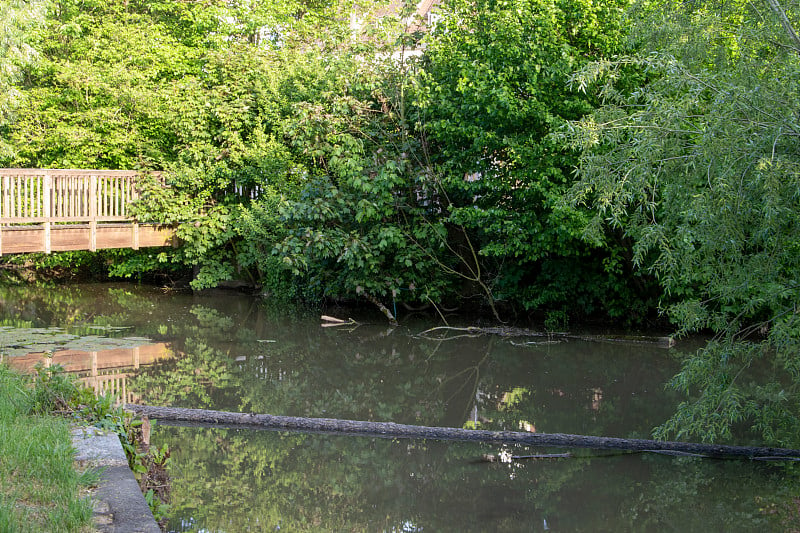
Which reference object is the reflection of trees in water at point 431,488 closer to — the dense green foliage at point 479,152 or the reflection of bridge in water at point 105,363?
the dense green foliage at point 479,152

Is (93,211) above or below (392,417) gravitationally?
above

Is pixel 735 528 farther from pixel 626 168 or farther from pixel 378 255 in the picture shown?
pixel 378 255

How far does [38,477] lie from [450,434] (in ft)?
13.4

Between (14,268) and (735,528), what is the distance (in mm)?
20109

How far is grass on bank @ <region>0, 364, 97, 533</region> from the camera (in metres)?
3.63

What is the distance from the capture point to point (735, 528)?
5723 mm

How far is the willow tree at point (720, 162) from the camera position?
568cm

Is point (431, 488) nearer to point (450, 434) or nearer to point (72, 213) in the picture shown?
point (450, 434)

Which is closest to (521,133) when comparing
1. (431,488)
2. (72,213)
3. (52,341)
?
(431,488)

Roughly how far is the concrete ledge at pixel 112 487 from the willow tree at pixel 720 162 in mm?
4133

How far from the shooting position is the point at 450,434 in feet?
24.3

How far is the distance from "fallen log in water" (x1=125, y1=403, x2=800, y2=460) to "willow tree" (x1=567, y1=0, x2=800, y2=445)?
0.28m

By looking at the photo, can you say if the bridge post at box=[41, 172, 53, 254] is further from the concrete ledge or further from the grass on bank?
the concrete ledge

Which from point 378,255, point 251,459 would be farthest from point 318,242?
point 251,459
